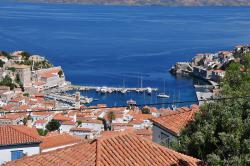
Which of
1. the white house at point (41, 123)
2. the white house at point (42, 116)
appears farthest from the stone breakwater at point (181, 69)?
the white house at point (41, 123)

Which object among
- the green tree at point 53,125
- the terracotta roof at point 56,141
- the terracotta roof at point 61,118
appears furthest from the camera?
the terracotta roof at point 61,118

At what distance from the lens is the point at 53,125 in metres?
36.4

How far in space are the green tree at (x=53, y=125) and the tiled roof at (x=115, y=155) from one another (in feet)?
102

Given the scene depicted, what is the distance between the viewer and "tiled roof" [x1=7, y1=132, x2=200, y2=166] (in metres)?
4.61

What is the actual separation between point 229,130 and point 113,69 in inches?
2367

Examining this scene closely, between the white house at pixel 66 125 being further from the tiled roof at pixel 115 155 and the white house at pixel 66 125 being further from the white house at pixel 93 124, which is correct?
the tiled roof at pixel 115 155

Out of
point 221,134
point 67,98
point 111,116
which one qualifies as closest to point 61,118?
point 111,116

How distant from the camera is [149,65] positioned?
67625mm

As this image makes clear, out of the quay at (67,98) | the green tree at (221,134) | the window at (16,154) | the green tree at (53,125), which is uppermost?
the green tree at (221,134)

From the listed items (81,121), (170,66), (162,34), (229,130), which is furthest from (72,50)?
(229,130)

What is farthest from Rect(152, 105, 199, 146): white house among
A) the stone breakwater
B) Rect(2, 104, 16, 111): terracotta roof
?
the stone breakwater

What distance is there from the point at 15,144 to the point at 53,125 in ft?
79.8

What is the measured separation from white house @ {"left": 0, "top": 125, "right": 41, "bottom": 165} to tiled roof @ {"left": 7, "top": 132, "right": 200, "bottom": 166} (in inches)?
294

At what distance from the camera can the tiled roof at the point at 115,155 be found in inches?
182
